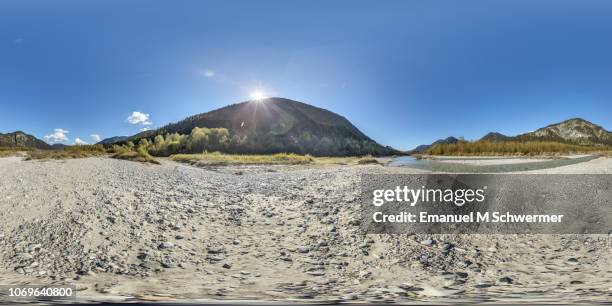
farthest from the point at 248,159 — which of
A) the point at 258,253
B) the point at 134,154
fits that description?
the point at 258,253

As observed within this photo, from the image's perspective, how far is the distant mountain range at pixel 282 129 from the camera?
156 ft

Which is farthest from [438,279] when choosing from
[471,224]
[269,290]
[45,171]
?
[45,171]

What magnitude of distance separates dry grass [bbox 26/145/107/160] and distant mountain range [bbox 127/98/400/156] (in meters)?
6.32

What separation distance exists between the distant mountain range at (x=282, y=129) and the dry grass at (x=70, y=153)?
20.7 ft

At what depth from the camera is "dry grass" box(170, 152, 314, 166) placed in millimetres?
42531

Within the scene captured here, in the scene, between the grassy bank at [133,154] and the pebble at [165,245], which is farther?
the grassy bank at [133,154]

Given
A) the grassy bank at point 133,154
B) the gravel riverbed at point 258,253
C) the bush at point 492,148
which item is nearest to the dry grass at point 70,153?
the grassy bank at point 133,154

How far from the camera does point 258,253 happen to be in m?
13.1

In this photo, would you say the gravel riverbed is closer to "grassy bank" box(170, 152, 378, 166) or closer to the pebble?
the pebble

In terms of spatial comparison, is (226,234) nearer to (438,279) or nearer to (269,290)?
(269,290)

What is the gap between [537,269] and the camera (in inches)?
456

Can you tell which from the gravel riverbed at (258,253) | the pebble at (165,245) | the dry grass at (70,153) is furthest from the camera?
the dry grass at (70,153)

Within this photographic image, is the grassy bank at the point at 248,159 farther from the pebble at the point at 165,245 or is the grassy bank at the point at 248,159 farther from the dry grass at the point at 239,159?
the pebble at the point at 165,245

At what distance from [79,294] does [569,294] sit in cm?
1139
